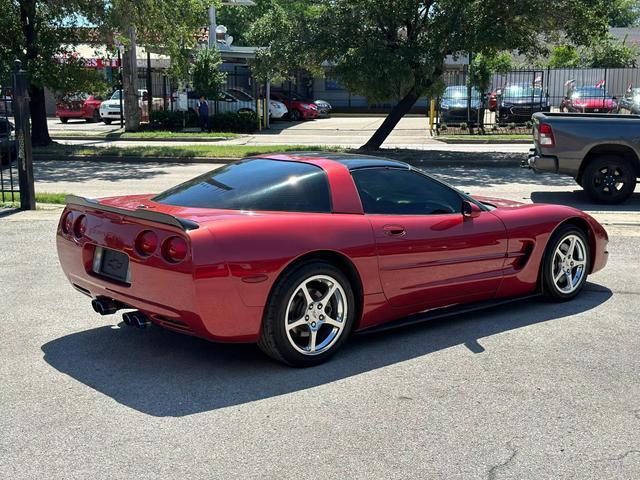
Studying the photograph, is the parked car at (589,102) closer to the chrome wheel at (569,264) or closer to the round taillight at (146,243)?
the chrome wheel at (569,264)

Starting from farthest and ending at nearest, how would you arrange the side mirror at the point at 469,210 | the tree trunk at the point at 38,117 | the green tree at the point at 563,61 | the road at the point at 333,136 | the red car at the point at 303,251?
the green tree at the point at 563,61, the road at the point at 333,136, the tree trunk at the point at 38,117, the side mirror at the point at 469,210, the red car at the point at 303,251

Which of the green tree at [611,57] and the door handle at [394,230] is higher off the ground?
the green tree at [611,57]

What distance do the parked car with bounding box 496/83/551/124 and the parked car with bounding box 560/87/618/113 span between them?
1.50m

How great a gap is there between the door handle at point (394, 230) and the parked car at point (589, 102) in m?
30.0

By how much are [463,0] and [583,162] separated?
8.23 m

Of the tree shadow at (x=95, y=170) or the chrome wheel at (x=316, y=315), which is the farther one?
the tree shadow at (x=95, y=170)

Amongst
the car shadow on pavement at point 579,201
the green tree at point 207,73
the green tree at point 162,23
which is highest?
the green tree at point 162,23

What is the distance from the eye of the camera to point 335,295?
5121mm

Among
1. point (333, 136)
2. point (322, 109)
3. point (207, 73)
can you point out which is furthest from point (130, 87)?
point (322, 109)

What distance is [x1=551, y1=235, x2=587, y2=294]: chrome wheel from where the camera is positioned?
6555 mm

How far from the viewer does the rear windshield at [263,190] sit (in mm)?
5211

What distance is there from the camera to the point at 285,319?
15.9 ft

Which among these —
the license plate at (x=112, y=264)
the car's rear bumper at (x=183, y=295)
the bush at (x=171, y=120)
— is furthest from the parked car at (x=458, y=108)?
the car's rear bumper at (x=183, y=295)

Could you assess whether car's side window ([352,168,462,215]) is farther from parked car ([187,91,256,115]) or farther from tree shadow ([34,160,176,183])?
parked car ([187,91,256,115])
